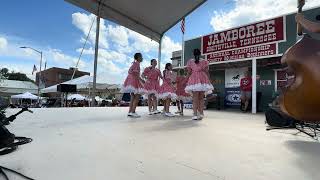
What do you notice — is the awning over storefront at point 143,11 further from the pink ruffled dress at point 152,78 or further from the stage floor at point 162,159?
the stage floor at point 162,159

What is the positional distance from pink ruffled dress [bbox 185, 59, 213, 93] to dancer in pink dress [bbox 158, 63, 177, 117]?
940 mm

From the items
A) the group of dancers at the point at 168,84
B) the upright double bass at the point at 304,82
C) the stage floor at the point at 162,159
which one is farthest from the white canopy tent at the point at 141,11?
the upright double bass at the point at 304,82

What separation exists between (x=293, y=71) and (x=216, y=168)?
2.25ft

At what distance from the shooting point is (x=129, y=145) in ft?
6.91

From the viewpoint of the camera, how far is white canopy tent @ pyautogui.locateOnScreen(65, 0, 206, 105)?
6.81 metres

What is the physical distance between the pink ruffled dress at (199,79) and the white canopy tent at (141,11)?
236 cm

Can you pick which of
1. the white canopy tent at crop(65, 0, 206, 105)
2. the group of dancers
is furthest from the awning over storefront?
the group of dancers

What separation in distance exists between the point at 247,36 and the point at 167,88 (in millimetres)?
5329

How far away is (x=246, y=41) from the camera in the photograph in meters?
9.73

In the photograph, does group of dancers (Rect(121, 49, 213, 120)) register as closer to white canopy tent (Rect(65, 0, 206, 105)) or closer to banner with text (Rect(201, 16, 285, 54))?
white canopy tent (Rect(65, 0, 206, 105))

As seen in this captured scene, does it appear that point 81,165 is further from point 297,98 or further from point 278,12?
point 278,12


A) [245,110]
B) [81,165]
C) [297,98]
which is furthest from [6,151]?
[245,110]

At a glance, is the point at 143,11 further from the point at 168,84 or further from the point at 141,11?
the point at 168,84

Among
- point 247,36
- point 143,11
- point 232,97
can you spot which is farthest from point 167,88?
point 232,97
